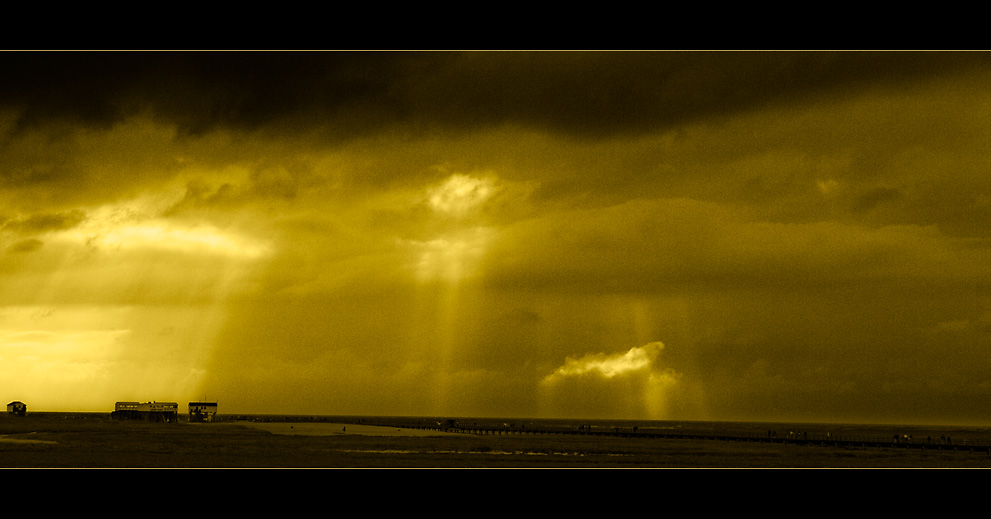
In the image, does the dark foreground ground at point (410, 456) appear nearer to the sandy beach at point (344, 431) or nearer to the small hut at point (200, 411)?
the sandy beach at point (344, 431)

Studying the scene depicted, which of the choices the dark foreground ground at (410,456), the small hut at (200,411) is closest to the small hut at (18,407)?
the small hut at (200,411)

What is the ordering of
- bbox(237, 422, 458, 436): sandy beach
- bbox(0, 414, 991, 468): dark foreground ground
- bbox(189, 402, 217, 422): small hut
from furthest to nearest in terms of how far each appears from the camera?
bbox(189, 402, 217, 422): small hut, bbox(237, 422, 458, 436): sandy beach, bbox(0, 414, 991, 468): dark foreground ground

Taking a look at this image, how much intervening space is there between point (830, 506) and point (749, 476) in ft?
4.71

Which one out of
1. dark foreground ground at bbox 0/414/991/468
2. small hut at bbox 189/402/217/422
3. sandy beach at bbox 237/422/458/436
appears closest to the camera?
dark foreground ground at bbox 0/414/991/468

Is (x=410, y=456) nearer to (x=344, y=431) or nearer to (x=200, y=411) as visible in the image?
(x=344, y=431)

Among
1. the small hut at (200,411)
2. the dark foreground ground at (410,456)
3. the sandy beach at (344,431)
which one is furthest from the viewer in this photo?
the small hut at (200,411)

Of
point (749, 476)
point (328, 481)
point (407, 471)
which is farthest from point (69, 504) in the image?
point (749, 476)

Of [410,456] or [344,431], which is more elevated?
[410,456]

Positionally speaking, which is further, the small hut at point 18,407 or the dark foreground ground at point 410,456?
the small hut at point 18,407

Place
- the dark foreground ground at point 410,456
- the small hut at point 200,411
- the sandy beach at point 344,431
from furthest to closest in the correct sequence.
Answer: the small hut at point 200,411, the sandy beach at point 344,431, the dark foreground ground at point 410,456

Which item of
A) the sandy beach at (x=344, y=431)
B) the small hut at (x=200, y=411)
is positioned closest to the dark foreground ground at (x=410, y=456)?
the sandy beach at (x=344, y=431)

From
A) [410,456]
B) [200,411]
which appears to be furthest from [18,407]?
[410,456]

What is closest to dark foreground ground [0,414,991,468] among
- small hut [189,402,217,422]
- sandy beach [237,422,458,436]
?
sandy beach [237,422,458,436]

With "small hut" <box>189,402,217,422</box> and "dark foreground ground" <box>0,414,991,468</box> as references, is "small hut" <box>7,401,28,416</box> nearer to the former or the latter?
"small hut" <box>189,402,217,422</box>
